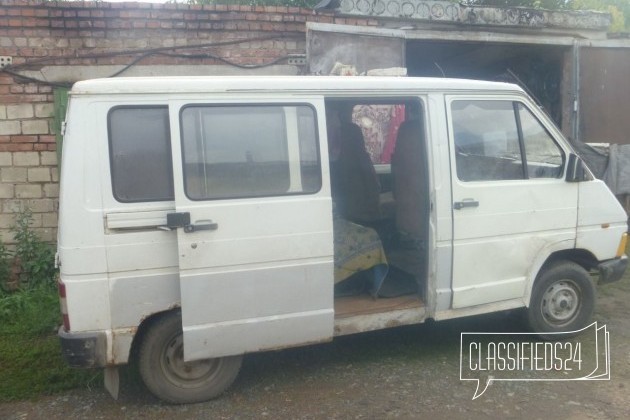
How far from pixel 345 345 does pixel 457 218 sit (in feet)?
4.72

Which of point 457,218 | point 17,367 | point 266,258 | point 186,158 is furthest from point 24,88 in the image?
point 457,218

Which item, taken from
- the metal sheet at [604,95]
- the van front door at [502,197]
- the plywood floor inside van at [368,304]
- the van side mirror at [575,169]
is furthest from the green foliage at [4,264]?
the metal sheet at [604,95]

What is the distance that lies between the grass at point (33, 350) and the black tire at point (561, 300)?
341 centimetres

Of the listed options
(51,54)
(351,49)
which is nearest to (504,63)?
(351,49)

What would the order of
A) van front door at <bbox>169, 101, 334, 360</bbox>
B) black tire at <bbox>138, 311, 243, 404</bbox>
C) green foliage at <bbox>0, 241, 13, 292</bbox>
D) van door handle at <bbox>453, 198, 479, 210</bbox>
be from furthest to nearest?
green foliage at <bbox>0, 241, 13, 292</bbox>
van door handle at <bbox>453, 198, 479, 210</bbox>
black tire at <bbox>138, 311, 243, 404</bbox>
van front door at <bbox>169, 101, 334, 360</bbox>

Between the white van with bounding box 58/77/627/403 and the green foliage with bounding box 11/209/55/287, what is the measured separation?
2896 mm

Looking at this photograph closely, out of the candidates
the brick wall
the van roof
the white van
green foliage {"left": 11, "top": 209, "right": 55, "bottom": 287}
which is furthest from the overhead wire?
the van roof

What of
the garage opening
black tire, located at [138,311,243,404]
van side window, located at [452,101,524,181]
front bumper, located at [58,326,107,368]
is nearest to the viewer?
front bumper, located at [58,326,107,368]

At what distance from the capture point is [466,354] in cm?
469

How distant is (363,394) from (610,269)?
7.76ft

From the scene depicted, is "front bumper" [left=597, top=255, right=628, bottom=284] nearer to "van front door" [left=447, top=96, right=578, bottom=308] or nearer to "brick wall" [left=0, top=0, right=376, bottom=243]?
"van front door" [left=447, top=96, right=578, bottom=308]

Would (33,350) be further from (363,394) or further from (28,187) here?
(363,394)

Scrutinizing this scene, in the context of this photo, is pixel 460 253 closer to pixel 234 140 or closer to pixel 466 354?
pixel 466 354

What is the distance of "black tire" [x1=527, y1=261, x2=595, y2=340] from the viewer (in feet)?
15.6
